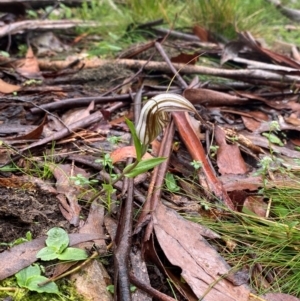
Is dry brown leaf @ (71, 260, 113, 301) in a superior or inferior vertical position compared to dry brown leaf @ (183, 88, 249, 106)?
superior

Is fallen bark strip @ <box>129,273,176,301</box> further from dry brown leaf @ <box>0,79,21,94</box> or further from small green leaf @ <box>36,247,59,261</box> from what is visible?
dry brown leaf @ <box>0,79,21,94</box>

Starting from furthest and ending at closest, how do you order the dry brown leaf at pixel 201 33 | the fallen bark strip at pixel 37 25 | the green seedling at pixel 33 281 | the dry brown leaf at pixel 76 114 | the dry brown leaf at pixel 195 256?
the dry brown leaf at pixel 201 33
the fallen bark strip at pixel 37 25
the dry brown leaf at pixel 76 114
the dry brown leaf at pixel 195 256
the green seedling at pixel 33 281

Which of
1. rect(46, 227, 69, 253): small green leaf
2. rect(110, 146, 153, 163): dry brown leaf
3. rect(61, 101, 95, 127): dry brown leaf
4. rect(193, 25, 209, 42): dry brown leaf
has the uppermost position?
rect(110, 146, 153, 163): dry brown leaf

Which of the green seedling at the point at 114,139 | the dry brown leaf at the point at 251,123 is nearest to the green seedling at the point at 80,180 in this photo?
the green seedling at the point at 114,139

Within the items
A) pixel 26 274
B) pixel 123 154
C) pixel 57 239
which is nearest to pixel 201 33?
pixel 123 154

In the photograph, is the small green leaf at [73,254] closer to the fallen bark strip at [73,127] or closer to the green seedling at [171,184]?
the green seedling at [171,184]

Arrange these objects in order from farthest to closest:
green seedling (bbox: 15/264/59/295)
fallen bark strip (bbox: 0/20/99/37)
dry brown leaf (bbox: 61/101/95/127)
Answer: fallen bark strip (bbox: 0/20/99/37) → dry brown leaf (bbox: 61/101/95/127) → green seedling (bbox: 15/264/59/295)

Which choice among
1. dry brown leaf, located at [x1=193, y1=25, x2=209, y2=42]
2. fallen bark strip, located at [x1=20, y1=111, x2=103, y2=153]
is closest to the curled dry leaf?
fallen bark strip, located at [x1=20, y1=111, x2=103, y2=153]

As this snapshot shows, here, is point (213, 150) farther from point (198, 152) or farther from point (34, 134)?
point (34, 134)
